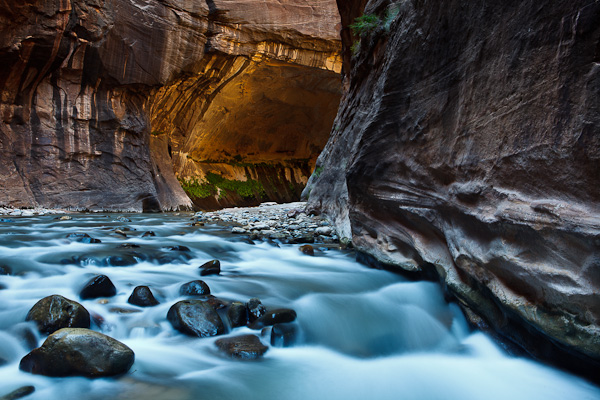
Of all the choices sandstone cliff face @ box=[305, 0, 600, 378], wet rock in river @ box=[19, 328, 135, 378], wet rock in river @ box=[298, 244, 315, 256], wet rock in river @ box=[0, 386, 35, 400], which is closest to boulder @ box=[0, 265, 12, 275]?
wet rock in river @ box=[19, 328, 135, 378]

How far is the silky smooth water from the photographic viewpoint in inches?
69.9

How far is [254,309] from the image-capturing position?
247 centimetres

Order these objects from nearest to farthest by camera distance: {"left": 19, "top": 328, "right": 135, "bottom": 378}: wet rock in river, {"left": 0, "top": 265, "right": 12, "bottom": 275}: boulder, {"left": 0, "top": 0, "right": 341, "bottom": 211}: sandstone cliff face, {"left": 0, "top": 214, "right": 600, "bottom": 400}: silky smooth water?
{"left": 19, "top": 328, "right": 135, "bottom": 378}: wet rock in river, {"left": 0, "top": 214, "right": 600, "bottom": 400}: silky smooth water, {"left": 0, "top": 265, "right": 12, "bottom": 275}: boulder, {"left": 0, "top": 0, "right": 341, "bottom": 211}: sandstone cliff face

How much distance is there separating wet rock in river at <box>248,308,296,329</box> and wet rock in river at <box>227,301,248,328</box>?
61 millimetres

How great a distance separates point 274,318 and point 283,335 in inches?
6.1

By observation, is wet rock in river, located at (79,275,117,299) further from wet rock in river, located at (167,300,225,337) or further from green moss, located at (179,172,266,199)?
green moss, located at (179,172,266,199)

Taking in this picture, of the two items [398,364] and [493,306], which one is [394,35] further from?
[398,364]

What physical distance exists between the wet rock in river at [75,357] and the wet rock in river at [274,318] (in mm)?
794

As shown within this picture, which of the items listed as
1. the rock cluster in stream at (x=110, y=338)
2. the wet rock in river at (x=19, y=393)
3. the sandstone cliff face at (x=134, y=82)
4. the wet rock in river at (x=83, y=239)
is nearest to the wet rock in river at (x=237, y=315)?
the rock cluster in stream at (x=110, y=338)

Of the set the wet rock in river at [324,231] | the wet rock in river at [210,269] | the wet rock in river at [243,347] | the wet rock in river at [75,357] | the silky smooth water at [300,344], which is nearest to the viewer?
the wet rock in river at [75,357]

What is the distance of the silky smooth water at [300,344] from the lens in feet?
5.82

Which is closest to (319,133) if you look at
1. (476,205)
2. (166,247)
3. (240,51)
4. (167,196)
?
(240,51)

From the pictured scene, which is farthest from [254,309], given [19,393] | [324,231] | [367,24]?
[367,24]

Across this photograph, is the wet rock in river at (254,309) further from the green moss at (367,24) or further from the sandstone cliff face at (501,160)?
the green moss at (367,24)
